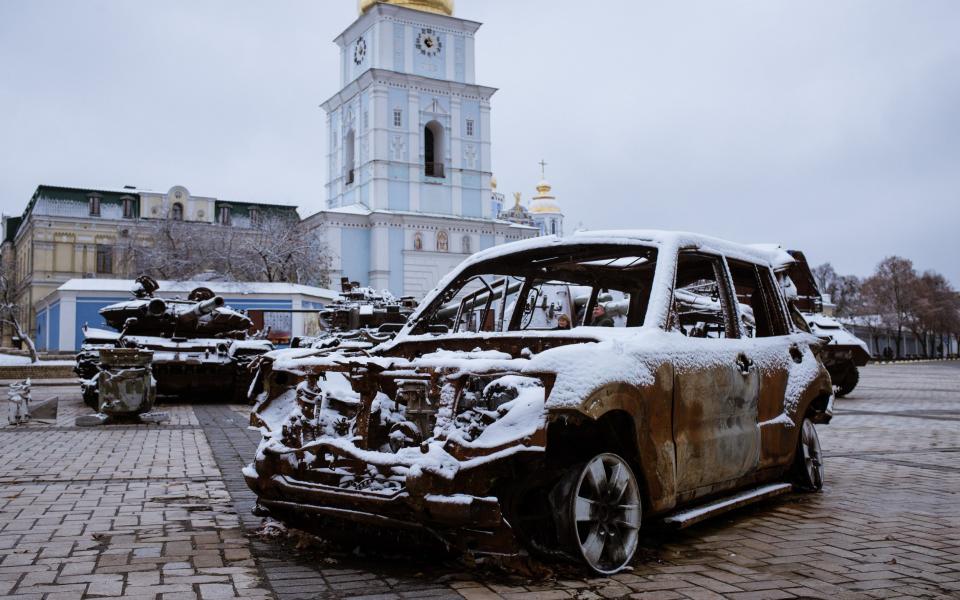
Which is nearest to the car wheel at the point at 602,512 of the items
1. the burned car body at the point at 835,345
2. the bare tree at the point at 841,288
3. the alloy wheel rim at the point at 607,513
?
the alloy wheel rim at the point at 607,513

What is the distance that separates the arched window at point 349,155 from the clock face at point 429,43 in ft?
23.7

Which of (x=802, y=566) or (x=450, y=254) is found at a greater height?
(x=450, y=254)

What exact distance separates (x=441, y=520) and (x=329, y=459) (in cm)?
85

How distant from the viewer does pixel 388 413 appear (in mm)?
4207

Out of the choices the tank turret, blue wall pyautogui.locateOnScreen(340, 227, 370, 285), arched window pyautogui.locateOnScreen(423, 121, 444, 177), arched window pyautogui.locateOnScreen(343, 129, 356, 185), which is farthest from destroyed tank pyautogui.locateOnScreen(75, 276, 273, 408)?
arched window pyautogui.locateOnScreen(343, 129, 356, 185)

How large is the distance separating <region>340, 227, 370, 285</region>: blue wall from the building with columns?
60 millimetres

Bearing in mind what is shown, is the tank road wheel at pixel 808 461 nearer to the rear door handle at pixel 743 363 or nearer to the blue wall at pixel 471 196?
the rear door handle at pixel 743 363

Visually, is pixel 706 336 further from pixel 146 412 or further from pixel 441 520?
pixel 146 412

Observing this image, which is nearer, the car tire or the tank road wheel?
the tank road wheel

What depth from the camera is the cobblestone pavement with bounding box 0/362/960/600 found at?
3.81 m

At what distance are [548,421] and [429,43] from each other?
2131 inches

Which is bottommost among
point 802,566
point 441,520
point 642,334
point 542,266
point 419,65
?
point 802,566

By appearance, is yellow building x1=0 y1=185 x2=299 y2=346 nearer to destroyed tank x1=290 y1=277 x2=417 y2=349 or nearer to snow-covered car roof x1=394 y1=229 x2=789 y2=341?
destroyed tank x1=290 y1=277 x2=417 y2=349

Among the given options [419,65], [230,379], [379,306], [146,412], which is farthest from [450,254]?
[146,412]
